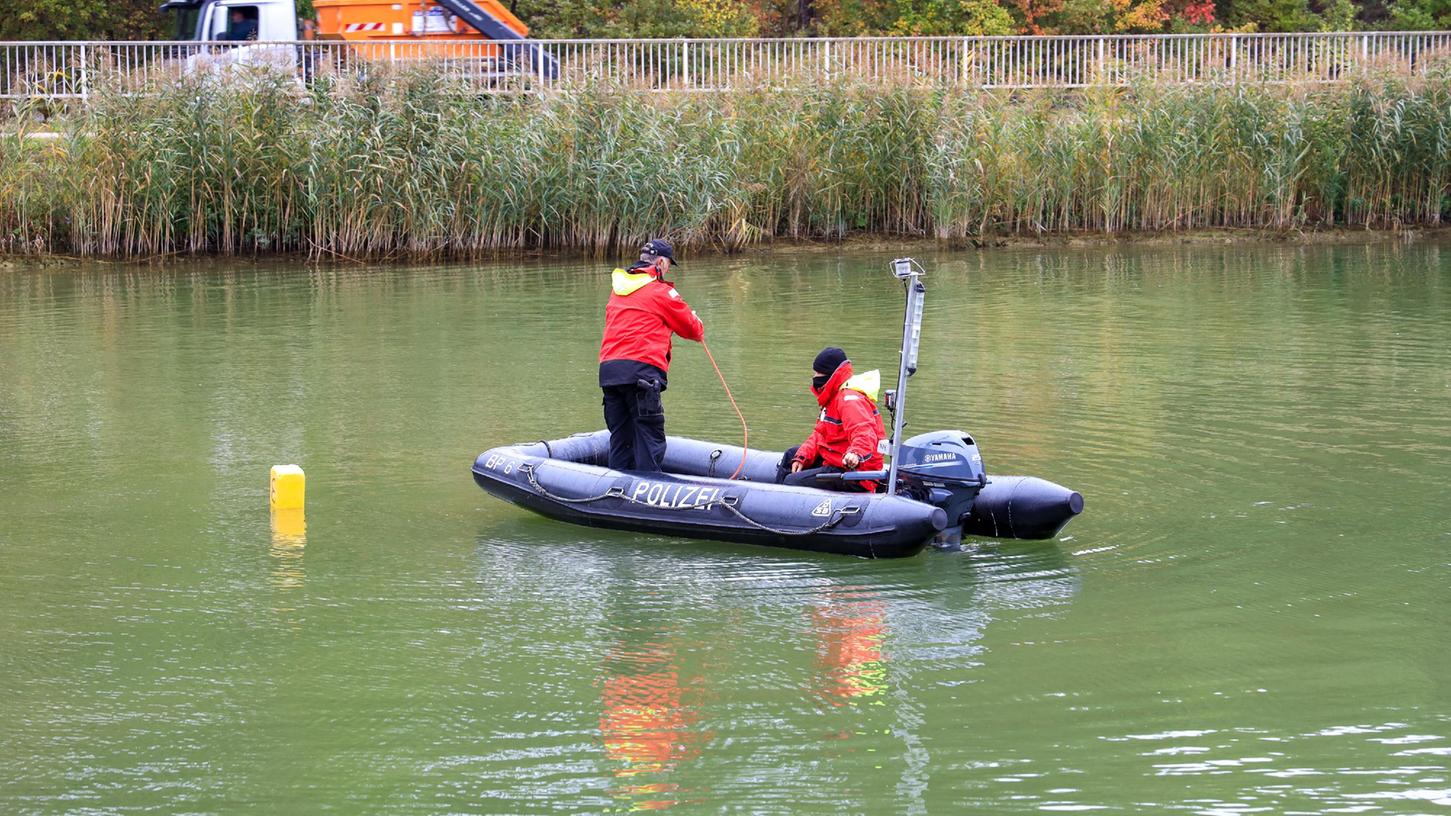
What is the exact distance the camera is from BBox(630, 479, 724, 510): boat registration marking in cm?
841

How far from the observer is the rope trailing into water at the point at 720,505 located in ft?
26.3

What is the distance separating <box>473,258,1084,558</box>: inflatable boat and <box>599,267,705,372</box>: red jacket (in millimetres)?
631

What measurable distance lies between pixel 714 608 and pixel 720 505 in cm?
97

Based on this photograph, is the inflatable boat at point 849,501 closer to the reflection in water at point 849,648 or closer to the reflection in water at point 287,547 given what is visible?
the reflection in water at point 849,648

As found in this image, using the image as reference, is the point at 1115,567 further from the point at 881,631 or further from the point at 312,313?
the point at 312,313

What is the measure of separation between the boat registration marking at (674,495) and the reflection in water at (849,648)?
972mm

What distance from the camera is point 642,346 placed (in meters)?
8.88

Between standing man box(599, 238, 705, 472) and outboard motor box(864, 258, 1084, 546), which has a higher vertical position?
standing man box(599, 238, 705, 472)

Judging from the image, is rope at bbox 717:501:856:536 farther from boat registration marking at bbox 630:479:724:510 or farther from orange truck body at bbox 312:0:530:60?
orange truck body at bbox 312:0:530:60

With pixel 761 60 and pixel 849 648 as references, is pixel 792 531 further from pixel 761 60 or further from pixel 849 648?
pixel 761 60

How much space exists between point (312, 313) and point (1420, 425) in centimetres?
1067

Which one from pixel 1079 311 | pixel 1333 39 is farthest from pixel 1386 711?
pixel 1333 39

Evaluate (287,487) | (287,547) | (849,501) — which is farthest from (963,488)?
(287,487)

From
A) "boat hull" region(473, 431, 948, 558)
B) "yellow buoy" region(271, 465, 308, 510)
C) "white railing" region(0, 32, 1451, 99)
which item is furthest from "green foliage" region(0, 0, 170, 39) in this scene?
"boat hull" region(473, 431, 948, 558)
